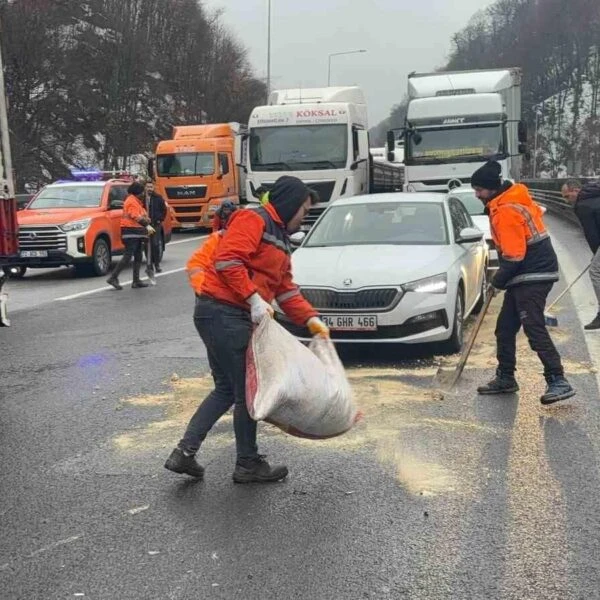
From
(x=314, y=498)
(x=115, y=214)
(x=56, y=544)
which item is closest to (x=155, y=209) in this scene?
(x=115, y=214)

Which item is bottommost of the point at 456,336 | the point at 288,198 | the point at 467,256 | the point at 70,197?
the point at 456,336

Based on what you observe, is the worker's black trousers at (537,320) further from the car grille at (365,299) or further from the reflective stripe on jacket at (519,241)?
the car grille at (365,299)

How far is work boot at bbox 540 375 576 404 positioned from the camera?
5824mm

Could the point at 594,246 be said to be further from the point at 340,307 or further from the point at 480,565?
the point at 480,565

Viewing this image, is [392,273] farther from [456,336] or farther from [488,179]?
[488,179]

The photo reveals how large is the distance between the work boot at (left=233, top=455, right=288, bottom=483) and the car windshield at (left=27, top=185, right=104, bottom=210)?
12.4 metres

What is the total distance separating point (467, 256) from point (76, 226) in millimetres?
8612

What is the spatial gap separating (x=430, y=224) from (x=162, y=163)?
19.0m

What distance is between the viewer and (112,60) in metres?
45.0

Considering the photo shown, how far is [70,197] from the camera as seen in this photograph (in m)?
16.4

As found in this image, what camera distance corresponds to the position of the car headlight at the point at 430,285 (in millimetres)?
7383

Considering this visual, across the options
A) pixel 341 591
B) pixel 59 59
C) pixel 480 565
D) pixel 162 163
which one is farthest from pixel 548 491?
pixel 59 59

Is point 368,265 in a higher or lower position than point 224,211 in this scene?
lower

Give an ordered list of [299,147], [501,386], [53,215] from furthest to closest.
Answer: [299,147], [53,215], [501,386]
